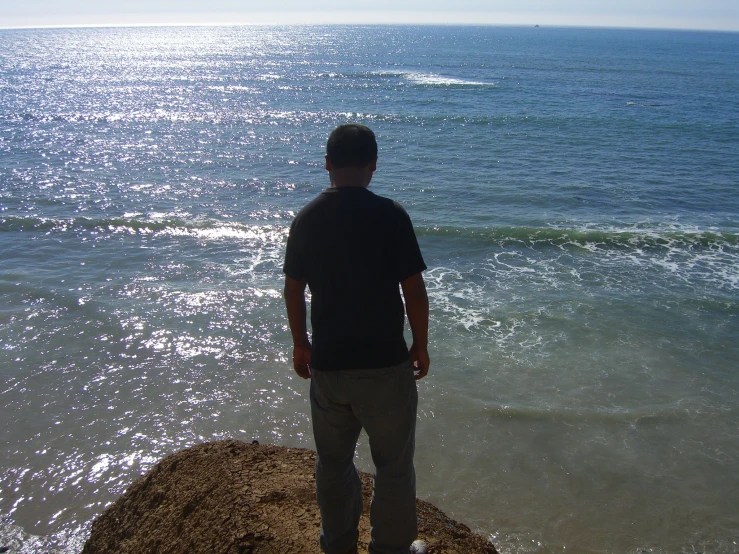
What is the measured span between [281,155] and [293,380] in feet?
56.9

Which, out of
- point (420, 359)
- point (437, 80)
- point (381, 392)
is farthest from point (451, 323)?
point (437, 80)

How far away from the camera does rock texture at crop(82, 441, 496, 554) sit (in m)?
3.57

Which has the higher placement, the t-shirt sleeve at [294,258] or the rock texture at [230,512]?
the t-shirt sleeve at [294,258]

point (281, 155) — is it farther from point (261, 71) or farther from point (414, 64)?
point (414, 64)

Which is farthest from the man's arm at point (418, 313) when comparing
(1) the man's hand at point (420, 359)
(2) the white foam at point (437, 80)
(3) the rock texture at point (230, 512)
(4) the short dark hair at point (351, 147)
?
(2) the white foam at point (437, 80)

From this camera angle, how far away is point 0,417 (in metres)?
7.18

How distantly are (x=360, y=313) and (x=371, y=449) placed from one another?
2.43ft

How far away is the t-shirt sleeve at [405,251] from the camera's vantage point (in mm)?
2758

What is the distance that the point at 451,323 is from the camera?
10055 mm

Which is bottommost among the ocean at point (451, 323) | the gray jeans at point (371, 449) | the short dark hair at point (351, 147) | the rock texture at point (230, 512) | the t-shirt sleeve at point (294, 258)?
the ocean at point (451, 323)

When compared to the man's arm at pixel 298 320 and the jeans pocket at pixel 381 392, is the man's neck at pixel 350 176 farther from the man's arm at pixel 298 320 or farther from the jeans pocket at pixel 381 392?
the jeans pocket at pixel 381 392

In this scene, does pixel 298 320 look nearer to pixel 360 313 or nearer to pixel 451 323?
pixel 360 313

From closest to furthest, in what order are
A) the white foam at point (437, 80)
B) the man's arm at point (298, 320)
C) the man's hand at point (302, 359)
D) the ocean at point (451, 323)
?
the man's arm at point (298, 320)
the man's hand at point (302, 359)
the ocean at point (451, 323)
the white foam at point (437, 80)

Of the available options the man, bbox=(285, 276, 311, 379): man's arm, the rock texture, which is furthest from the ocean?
bbox=(285, 276, 311, 379): man's arm
